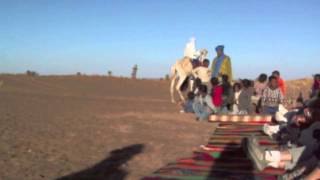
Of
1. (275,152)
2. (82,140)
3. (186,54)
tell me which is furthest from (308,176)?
(186,54)

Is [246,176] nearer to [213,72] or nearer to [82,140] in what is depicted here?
[82,140]

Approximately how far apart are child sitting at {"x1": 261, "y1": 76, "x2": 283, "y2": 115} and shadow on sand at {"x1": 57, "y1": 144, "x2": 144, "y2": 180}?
183 inches

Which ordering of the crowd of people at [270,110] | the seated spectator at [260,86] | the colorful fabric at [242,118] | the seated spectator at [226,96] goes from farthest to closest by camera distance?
the seated spectator at [260,86], the seated spectator at [226,96], the colorful fabric at [242,118], the crowd of people at [270,110]

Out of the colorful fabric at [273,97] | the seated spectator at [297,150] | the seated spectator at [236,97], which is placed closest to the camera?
the seated spectator at [297,150]

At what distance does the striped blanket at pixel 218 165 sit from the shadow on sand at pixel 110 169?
56 cm

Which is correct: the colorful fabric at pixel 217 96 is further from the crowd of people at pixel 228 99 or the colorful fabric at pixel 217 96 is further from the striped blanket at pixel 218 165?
the striped blanket at pixel 218 165

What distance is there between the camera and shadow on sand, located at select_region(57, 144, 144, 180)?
20.5 ft

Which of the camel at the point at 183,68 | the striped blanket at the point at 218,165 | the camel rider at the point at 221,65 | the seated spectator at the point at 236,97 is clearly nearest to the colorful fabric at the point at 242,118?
the seated spectator at the point at 236,97

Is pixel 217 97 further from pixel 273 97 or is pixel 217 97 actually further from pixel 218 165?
pixel 218 165

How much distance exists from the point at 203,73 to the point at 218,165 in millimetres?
9293

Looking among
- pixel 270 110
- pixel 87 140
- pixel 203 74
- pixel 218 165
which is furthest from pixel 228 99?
pixel 218 165

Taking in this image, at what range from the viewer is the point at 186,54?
19.7 m

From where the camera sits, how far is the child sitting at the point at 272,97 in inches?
461

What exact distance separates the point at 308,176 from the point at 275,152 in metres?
1.08
